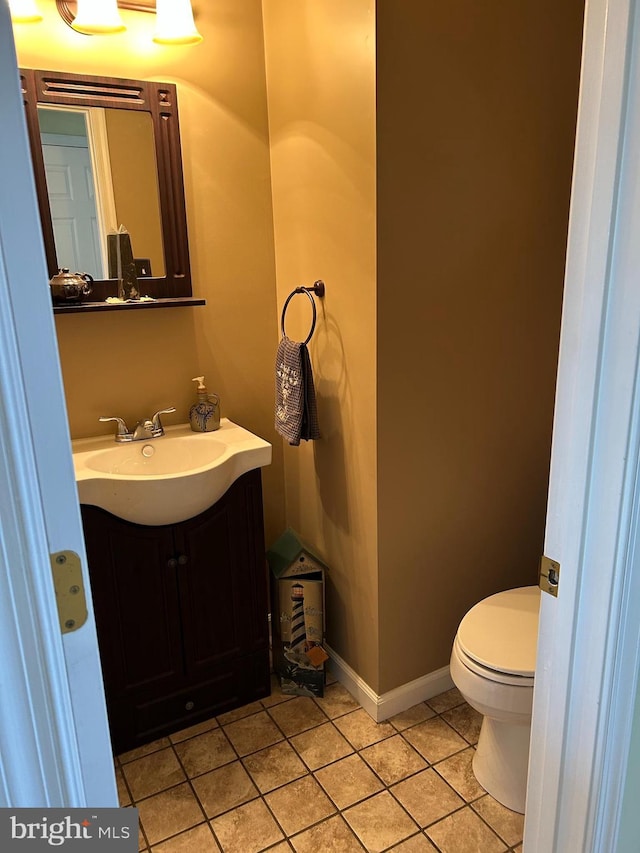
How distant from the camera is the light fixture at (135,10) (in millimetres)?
1895

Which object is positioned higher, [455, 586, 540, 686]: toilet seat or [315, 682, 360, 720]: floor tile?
[455, 586, 540, 686]: toilet seat

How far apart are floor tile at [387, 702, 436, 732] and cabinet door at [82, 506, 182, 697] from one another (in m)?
0.72

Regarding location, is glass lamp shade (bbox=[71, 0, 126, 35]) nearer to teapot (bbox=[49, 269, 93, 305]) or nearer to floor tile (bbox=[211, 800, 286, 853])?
teapot (bbox=[49, 269, 93, 305])

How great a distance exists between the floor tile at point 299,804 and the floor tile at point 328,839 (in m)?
0.02

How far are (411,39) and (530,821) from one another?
179 centimetres

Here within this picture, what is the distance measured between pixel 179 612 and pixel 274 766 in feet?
1.76

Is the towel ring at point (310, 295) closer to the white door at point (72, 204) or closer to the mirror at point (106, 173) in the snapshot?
the mirror at point (106, 173)

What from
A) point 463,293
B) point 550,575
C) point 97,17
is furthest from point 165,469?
point 550,575

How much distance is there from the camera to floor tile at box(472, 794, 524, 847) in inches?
69.5

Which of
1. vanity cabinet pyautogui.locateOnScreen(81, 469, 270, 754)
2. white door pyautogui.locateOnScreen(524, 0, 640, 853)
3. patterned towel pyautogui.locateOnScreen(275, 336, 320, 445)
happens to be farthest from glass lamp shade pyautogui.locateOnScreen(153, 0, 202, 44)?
white door pyautogui.locateOnScreen(524, 0, 640, 853)

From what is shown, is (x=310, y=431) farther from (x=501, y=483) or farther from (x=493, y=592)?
(x=493, y=592)

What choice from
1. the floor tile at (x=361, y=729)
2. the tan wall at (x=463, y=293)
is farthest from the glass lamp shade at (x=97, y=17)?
the floor tile at (x=361, y=729)

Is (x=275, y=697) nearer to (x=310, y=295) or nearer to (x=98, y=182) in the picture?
(x=310, y=295)

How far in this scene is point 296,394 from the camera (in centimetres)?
213
